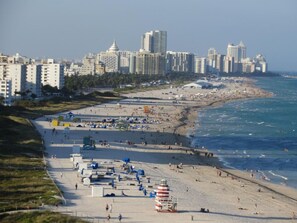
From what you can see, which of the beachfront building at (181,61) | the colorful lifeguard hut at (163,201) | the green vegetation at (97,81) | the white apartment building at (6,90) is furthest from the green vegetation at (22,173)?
the beachfront building at (181,61)

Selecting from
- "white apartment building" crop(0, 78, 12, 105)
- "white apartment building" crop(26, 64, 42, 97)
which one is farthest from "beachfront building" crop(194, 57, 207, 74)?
"white apartment building" crop(0, 78, 12, 105)

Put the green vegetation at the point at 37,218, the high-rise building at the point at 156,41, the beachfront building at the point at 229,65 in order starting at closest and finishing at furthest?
the green vegetation at the point at 37,218, the high-rise building at the point at 156,41, the beachfront building at the point at 229,65

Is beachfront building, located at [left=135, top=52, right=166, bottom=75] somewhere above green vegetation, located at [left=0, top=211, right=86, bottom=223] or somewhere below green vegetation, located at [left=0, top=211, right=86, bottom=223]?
above

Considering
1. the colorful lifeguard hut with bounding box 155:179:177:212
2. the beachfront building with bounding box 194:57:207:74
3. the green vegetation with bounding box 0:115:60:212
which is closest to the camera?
the green vegetation with bounding box 0:115:60:212

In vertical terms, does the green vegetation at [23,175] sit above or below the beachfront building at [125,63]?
below

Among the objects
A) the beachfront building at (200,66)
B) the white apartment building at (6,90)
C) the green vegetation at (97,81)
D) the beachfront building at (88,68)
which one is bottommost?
the white apartment building at (6,90)

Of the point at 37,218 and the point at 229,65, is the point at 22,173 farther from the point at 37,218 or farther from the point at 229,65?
the point at 229,65

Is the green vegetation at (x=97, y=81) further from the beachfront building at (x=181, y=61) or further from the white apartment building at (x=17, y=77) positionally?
the beachfront building at (x=181, y=61)

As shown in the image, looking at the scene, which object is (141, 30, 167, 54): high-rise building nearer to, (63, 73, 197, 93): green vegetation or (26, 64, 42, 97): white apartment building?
(63, 73, 197, 93): green vegetation
